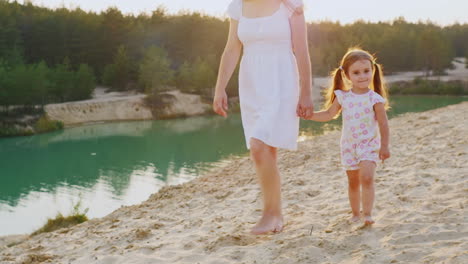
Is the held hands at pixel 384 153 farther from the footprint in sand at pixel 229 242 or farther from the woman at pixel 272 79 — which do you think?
the footprint in sand at pixel 229 242

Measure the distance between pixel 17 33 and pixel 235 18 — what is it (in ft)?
142

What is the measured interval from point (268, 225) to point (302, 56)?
4.24 feet

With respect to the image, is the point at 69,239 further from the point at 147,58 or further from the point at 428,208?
the point at 147,58

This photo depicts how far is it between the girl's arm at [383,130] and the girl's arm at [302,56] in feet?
1.52

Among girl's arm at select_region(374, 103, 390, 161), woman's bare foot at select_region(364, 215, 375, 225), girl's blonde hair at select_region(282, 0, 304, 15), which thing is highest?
girl's blonde hair at select_region(282, 0, 304, 15)

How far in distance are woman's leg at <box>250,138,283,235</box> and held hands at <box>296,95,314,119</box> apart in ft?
1.12

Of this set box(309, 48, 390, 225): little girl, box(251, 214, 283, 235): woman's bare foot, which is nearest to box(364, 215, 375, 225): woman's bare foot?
box(309, 48, 390, 225): little girl

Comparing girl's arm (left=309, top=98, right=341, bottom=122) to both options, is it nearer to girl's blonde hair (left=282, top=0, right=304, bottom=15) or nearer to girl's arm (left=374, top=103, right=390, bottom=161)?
girl's arm (left=374, top=103, right=390, bottom=161)

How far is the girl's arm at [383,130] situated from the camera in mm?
3529

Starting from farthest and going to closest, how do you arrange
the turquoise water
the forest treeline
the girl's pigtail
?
the forest treeline < the turquoise water < the girl's pigtail

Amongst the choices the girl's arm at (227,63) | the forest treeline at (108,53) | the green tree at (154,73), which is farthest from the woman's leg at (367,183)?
the green tree at (154,73)

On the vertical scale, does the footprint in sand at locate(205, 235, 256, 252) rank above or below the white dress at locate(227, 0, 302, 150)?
below

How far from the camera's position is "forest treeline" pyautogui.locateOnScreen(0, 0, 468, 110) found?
36.6m

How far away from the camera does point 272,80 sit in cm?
366
